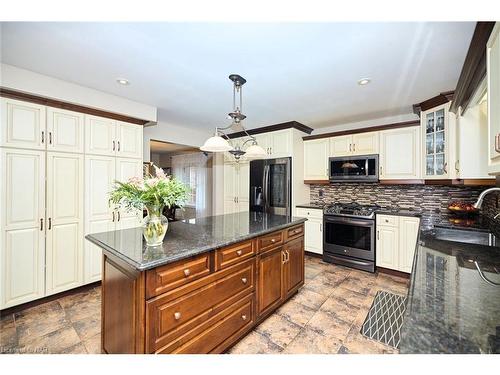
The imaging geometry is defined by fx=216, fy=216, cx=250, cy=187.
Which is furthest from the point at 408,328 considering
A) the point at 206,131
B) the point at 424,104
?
the point at 206,131

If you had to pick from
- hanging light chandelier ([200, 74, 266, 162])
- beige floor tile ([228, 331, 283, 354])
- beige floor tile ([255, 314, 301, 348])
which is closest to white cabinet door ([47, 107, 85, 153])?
hanging light chandelier ([200, 74, 266, 162])

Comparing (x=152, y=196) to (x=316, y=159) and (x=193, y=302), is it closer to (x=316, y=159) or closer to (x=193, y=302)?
(x=193, y=302)

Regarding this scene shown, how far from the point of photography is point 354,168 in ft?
12.0

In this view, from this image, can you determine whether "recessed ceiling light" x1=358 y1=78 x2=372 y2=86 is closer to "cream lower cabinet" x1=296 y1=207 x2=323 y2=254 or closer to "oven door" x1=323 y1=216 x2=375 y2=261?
"oven door" x1=323 y1=216 x2=375 y2=261

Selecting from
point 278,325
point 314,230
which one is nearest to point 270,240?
point 278,325

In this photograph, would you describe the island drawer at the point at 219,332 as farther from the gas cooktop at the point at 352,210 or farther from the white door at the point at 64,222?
the gas cooktop at the point at 352,210

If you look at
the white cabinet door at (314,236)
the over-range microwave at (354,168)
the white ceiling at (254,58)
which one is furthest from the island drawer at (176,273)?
the over-range microwave at (354,168)

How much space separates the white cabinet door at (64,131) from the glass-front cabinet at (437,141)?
4.41m

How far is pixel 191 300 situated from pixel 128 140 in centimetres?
253

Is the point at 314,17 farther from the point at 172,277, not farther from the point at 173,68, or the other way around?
the point at 172,277

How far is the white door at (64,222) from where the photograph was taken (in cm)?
243

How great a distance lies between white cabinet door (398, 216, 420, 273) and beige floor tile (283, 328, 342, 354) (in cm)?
191

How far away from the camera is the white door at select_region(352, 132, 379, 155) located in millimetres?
3501

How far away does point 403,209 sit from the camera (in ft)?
11.2
